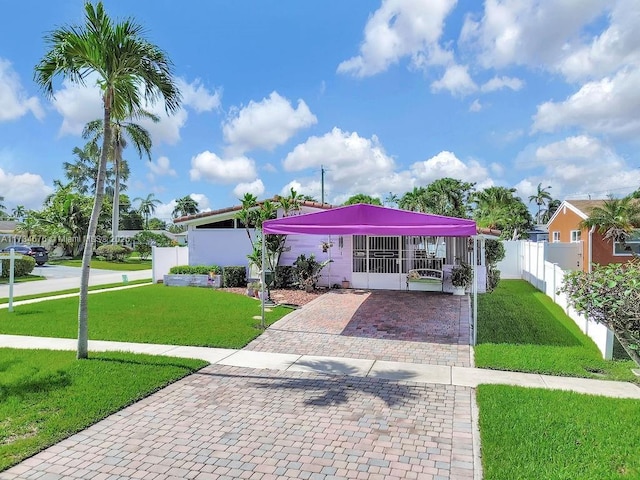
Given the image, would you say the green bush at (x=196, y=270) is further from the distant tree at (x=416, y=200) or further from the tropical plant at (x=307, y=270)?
the distant tree at (x=416, y=200)

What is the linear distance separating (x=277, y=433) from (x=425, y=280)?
11.4m

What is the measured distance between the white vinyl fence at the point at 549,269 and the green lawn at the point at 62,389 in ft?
21.7

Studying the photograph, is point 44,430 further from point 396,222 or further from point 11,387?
point 396,222

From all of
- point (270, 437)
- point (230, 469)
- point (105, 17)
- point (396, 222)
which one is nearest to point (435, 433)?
point (270, 437)

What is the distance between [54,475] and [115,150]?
123ft

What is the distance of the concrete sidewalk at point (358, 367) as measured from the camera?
20.2 feet

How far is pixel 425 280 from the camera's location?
50.3 feet

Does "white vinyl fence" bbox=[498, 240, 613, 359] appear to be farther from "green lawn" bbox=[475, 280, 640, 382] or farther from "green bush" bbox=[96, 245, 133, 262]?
"green bush" bbox=[96, 245, 133, 262]

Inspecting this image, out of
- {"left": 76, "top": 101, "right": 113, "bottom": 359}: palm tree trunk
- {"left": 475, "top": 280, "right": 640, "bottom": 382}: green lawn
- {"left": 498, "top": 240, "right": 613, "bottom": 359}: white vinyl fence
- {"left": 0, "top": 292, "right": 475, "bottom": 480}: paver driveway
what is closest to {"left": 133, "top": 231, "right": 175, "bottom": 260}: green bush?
{"left": 498, "top": 240, "right": 613, "bottom": 359}: white vinyl fence

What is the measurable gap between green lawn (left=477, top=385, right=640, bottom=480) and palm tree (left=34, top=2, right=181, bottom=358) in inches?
241

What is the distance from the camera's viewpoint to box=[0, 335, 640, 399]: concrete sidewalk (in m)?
6.17

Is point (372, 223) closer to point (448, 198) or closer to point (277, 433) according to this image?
point (277, 433)

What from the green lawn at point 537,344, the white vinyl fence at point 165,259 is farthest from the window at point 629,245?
the white vinyl fence at point 165,259

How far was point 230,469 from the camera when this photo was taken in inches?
158
